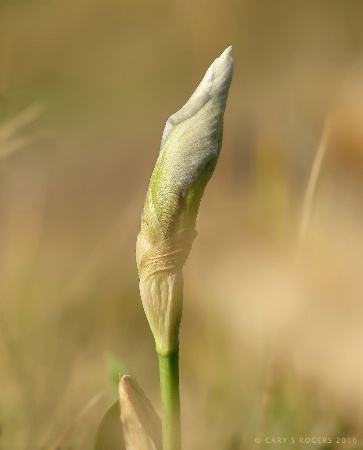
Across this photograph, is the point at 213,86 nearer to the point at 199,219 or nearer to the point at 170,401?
the point at 170,401

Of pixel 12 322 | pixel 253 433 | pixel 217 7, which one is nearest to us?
pixel 253 433

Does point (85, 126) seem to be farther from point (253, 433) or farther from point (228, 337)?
point (253, 433)

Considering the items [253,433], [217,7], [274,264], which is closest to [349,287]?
[274,264]

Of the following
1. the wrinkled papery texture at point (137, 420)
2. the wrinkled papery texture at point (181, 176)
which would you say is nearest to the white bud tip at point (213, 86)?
the wrinkled papery texture at point (181, 176)

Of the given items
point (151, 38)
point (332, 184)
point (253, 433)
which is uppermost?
point (151, 38)

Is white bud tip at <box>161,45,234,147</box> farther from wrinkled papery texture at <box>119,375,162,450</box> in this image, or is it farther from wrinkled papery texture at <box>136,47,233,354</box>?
wrinkled papery texture at <box>119,375,162,450</box>

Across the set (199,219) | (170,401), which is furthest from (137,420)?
(199,219)
